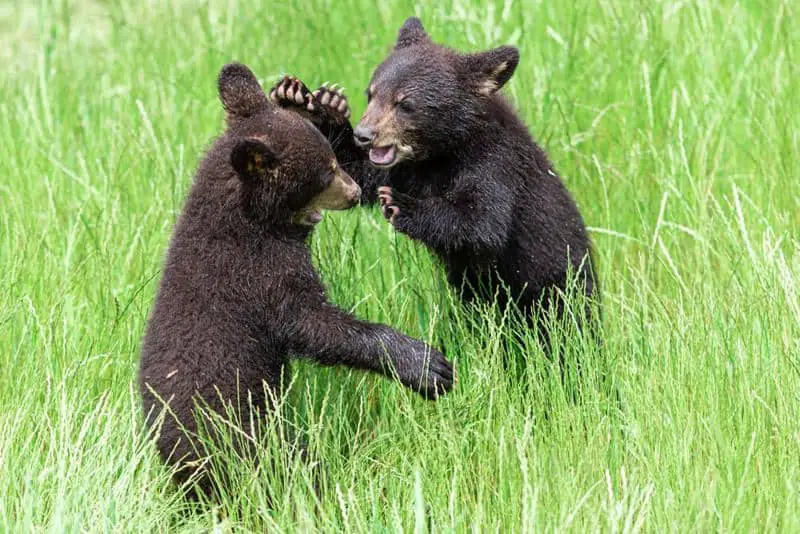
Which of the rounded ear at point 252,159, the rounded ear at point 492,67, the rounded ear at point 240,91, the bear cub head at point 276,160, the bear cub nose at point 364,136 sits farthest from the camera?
the rounded ear at point 492,67

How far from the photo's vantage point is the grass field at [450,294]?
4.44m

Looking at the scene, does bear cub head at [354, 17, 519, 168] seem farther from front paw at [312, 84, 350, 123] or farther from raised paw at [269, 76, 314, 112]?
raised paw at [269, 76, 314, 112]

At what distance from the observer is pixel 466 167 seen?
18.1ft

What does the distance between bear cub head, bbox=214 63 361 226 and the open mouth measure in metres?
0.32

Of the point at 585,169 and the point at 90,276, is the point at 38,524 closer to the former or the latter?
the point at 90,276

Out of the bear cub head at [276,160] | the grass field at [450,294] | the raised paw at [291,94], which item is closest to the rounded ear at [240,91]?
the bear cub head at [276,160]

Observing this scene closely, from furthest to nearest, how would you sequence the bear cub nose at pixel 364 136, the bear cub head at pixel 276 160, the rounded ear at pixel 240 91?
the bear cub nose at pixel 364 136 < the rounded ear at pixel 240 91 < the bear cub head at pixel 276 160

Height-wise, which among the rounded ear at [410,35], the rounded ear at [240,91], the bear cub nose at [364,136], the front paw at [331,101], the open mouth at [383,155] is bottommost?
the open mouth at [383,155]

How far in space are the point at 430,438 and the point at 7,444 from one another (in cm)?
152

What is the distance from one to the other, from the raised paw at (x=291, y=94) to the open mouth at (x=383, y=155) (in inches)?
13.9

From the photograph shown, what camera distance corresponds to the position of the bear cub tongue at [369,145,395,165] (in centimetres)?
541

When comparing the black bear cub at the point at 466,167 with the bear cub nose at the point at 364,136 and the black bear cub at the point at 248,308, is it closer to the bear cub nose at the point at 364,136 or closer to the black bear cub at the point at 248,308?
the bear cub nose at the point at 364,136

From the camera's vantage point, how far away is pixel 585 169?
6.89m

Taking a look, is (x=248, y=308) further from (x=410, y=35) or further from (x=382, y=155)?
(x=410, y=35)
